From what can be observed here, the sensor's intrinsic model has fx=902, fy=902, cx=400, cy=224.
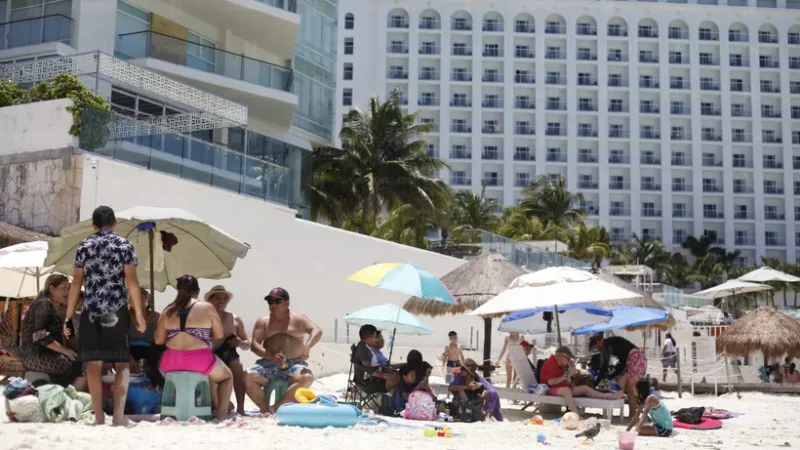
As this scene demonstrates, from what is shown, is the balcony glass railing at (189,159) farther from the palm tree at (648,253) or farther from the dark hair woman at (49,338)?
the palm tree at (648,253)

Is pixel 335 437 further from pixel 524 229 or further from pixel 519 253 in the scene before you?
pixel 524 229

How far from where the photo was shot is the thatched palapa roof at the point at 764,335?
21.6 metres

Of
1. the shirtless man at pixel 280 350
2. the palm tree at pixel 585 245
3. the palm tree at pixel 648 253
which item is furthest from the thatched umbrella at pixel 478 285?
the palm tree at pixel 648 253

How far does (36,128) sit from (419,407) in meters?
8.65

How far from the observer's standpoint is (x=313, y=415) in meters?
8.17

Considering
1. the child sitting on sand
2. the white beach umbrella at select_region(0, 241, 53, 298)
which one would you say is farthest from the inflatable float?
the white beach umbrella at select_region(0, 241, 53, 298)

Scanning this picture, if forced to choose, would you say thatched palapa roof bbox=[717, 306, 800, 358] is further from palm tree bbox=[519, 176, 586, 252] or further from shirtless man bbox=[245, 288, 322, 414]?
palm tree bbox=[519, 176, 586, 252]

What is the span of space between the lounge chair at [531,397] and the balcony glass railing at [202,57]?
14141 mm

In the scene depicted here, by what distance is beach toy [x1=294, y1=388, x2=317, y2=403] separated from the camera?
851 centimetres

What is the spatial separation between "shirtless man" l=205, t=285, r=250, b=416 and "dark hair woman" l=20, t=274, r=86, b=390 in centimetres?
139

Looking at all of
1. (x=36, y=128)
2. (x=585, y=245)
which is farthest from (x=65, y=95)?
(x=585, y=245)

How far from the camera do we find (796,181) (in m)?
80.0

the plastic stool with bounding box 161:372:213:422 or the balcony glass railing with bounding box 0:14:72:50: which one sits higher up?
the balcony glass railing with bounding box 0:14:72:50

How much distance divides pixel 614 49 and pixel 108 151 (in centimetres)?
7148
